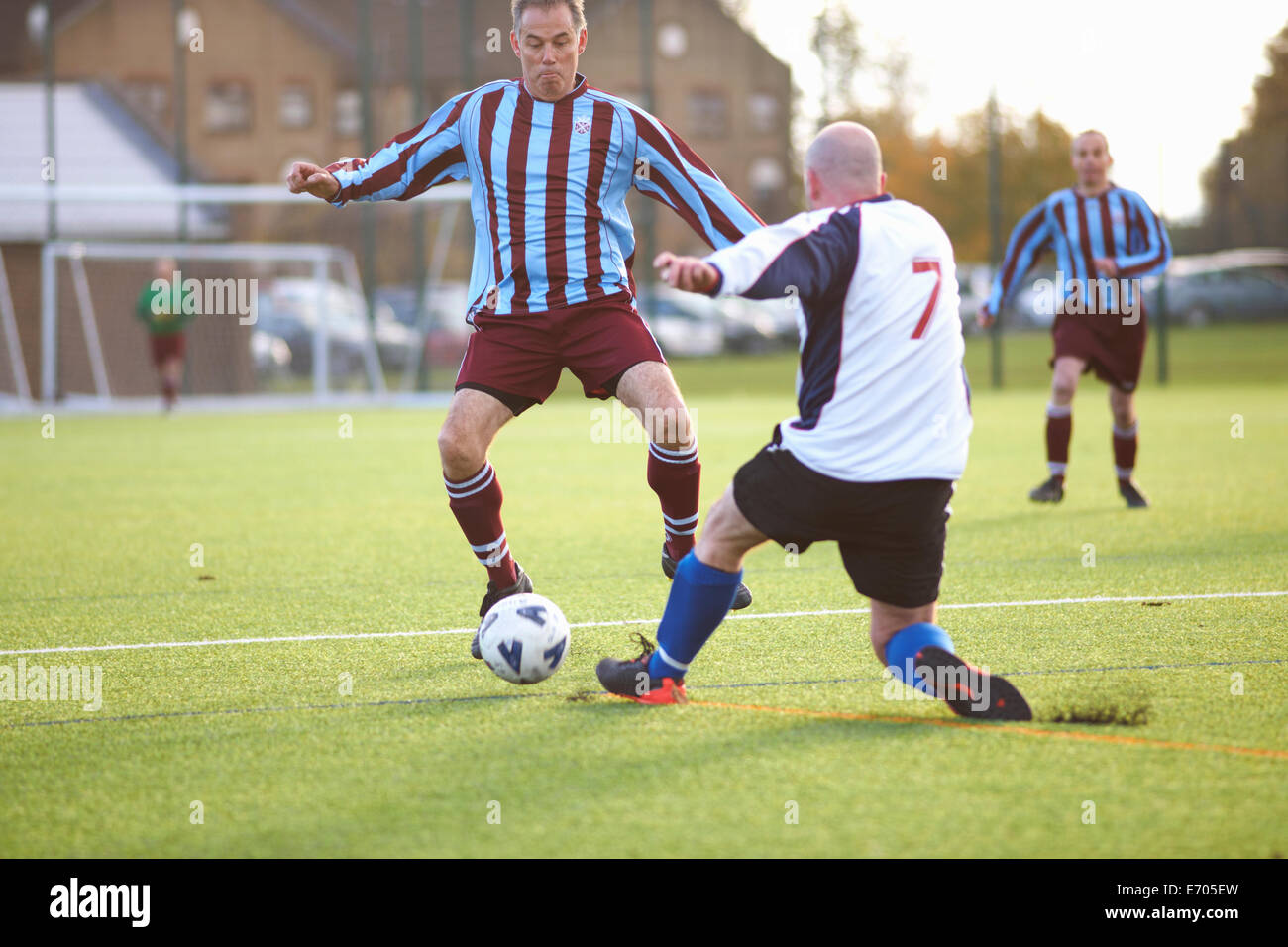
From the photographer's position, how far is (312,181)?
4750 mm

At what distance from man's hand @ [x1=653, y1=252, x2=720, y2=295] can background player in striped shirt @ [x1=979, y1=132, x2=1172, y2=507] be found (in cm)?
543

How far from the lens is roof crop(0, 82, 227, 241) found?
21.9 m

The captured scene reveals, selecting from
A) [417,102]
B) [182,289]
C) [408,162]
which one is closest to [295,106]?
[417,102]

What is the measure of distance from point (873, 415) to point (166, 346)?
54.0 ft

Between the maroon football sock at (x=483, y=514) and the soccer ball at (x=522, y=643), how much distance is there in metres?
0.79

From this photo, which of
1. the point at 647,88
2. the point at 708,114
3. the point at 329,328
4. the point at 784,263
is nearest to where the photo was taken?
the point at 784,263

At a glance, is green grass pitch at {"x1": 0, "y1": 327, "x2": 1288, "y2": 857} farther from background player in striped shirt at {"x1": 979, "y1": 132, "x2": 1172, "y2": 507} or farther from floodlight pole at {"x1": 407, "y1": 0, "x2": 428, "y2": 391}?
floodlight pole at {"x1": 407, "y1": 0, "x2": 428, "y2": 391}

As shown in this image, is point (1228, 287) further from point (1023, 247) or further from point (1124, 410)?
point (1124, 410)

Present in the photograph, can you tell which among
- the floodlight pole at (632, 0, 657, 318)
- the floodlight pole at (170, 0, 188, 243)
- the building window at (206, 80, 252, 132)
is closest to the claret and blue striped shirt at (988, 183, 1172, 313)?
the floodlight pole at (632, 0, 657, 318)

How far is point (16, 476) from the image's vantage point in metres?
11.2

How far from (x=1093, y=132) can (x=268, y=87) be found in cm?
2391

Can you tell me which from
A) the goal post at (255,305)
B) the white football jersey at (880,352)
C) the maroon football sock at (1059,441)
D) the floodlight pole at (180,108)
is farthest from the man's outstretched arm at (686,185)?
the floodlight pole at (180,108)
